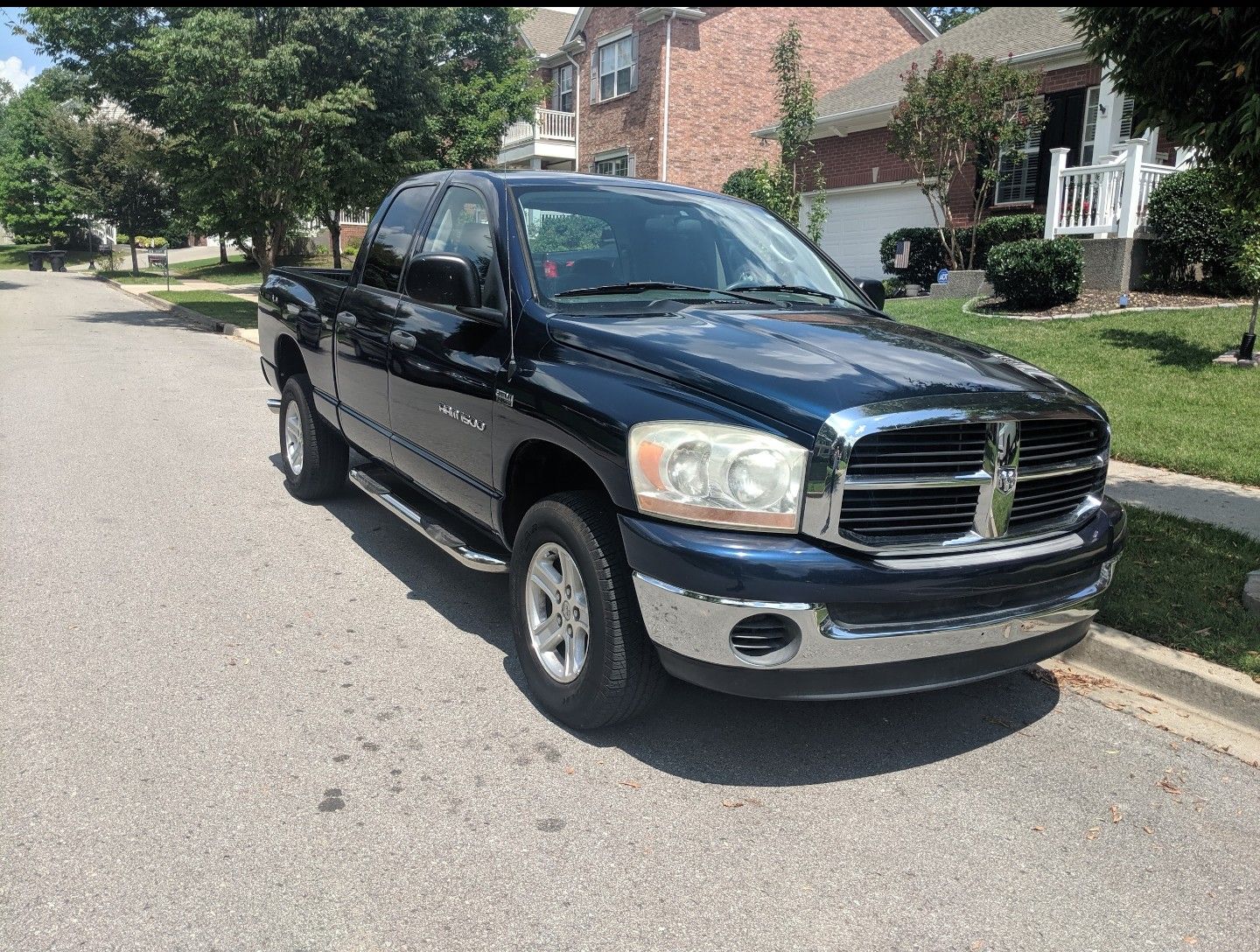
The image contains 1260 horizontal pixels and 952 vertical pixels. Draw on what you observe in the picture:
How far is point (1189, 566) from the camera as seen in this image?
5418 millimetres

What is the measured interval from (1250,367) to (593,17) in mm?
27896

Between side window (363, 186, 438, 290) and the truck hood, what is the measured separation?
1779mm

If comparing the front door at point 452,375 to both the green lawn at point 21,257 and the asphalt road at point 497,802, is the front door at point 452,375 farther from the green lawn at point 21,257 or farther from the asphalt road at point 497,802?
the green lawn at point 21,257

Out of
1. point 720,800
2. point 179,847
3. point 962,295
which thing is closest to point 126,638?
point 179,847

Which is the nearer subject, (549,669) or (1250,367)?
(549,669)

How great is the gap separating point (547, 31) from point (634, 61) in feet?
28.3

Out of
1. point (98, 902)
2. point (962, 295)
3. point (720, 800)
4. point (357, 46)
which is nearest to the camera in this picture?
point (98, 902)

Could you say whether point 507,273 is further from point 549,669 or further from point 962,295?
point 962,295

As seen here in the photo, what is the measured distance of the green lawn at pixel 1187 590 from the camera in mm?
4414

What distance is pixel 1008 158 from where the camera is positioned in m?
19.6

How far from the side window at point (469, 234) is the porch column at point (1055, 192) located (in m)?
14.1

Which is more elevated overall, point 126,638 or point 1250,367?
point 1250,367

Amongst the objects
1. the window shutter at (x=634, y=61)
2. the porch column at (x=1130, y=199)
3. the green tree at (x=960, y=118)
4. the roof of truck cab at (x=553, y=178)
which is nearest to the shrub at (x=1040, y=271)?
the porch column at (x=1130, y=199)

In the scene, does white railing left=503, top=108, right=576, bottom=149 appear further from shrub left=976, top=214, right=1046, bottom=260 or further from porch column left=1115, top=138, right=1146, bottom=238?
porch column left=1115, top=138, right=1146, bottom=238
